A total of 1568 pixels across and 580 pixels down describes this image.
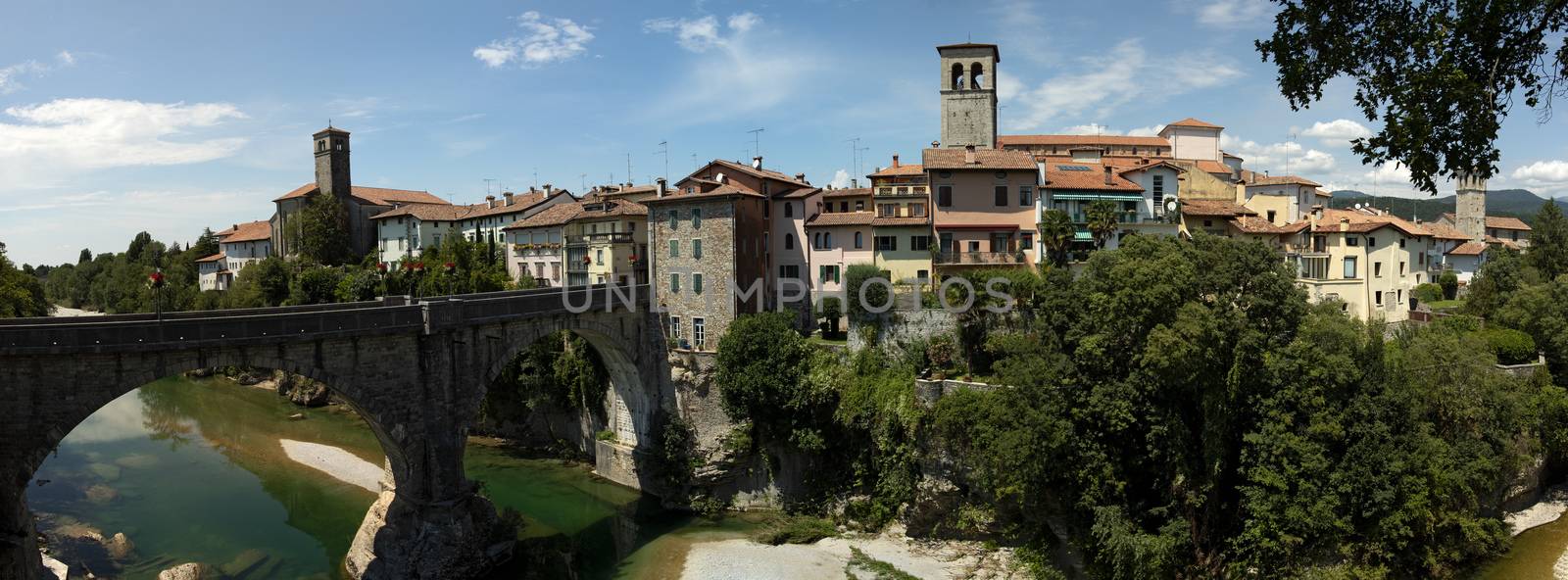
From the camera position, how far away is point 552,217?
52.2m

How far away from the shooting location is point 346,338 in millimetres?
22766

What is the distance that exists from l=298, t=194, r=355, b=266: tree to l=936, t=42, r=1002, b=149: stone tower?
56.7 m

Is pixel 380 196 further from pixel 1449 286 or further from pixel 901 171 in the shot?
pixel 1449 286

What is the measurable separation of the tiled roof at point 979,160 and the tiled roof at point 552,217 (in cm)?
2333

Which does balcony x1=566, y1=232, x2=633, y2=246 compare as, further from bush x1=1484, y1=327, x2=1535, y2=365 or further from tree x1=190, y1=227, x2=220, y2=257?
tree x1=190, y1=227, x2=220, y2=257

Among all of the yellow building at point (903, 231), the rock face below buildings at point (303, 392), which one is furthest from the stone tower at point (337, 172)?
the yellow building at point (903, 231)

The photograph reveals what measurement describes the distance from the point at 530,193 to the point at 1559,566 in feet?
211

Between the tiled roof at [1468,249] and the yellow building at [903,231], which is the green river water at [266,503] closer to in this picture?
the yellow building at [903,231]

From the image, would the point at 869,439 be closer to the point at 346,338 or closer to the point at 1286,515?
the point at 1286,515

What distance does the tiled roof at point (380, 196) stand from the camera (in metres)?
76.2

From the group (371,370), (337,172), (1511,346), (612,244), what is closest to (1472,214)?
(1511,346)

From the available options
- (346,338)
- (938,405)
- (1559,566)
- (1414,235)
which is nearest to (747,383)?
(938,405)

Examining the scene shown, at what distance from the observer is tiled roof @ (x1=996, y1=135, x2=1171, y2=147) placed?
59156 millimetres

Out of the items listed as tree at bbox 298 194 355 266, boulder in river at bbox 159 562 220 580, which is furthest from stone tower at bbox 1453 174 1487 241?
tree at bbox 298 194 355 266
